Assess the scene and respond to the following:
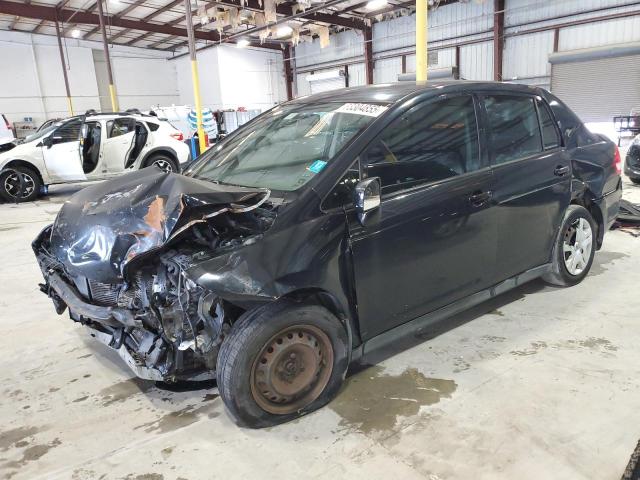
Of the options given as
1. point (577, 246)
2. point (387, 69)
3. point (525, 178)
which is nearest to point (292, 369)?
point (525, 178)

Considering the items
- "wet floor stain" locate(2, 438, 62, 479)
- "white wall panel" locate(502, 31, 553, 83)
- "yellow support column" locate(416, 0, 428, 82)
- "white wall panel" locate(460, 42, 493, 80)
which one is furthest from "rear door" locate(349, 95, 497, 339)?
"white wall panel" locate(460, 42, 493, 80)

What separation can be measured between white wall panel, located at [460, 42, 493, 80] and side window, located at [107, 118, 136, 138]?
11.0 m

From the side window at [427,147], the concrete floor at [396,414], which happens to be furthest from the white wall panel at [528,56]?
the side window at [427,147]

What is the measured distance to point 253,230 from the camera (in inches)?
82.3

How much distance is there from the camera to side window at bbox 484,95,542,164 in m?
2.85

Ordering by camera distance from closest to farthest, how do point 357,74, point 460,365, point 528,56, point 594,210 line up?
1. point 460,365
2. point 594,210
3. point 528,56
4. point 357,74

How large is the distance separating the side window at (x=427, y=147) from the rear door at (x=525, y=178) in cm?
18

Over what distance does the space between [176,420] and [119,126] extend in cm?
821

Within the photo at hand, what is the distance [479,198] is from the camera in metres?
2.69

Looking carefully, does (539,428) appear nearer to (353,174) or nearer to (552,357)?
(552,357)

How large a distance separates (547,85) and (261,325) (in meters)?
14.6

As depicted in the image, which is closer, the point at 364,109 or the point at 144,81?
the point at 364,109

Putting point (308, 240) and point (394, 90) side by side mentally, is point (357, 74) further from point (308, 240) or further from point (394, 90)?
point (308, 240)

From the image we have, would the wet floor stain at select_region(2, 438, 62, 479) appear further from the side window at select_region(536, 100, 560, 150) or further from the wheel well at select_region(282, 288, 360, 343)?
the side window at select_region(536, 100, 560, 150)
